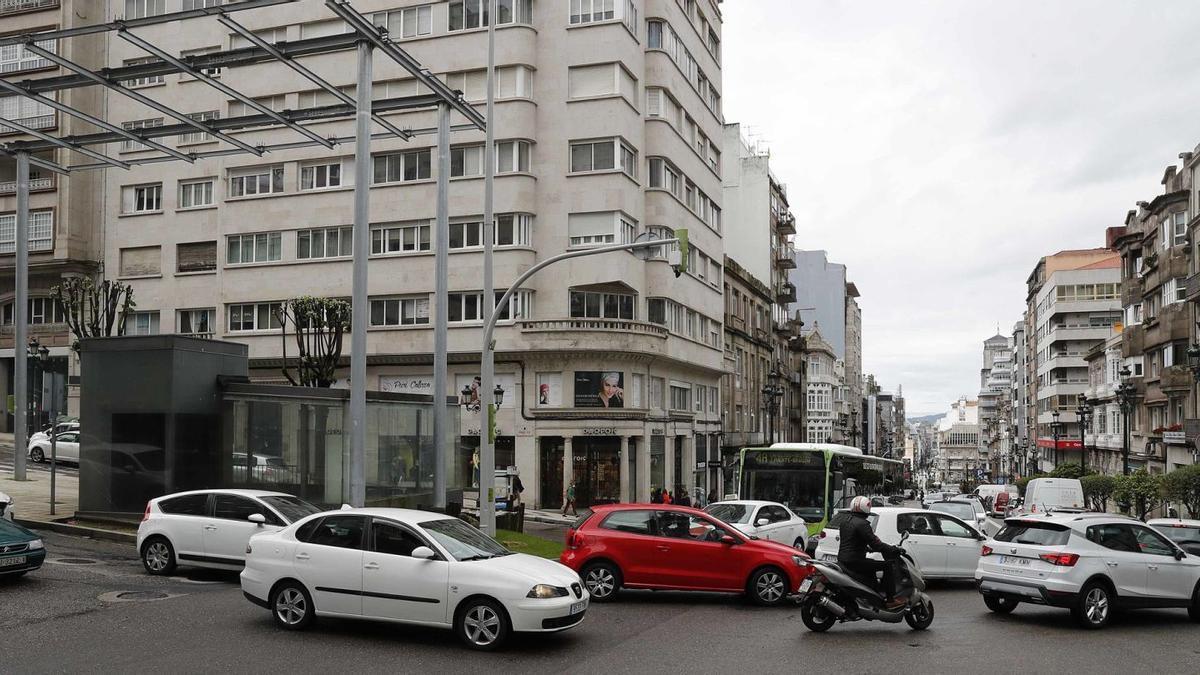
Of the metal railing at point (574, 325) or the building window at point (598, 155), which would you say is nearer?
the metal railing at point (574, 325)

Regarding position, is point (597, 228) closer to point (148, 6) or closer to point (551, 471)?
point (551, 471)

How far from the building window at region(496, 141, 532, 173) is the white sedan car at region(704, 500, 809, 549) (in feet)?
81.7

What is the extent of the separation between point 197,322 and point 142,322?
129 inches

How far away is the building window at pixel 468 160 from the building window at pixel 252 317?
35.6ft

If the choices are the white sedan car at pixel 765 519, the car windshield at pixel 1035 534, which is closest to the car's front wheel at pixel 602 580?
the car windshield at pixel 1035 534

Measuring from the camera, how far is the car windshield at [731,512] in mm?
22269

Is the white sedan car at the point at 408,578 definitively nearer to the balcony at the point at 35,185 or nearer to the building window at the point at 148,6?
the building window at the point at 148,6

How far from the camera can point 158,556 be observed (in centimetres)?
1645

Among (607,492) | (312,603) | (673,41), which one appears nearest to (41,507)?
(312,603)

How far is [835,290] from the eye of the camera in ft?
389

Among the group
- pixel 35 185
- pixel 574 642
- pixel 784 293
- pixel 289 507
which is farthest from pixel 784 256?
pixel 574 642

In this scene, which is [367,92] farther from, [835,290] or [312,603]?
[835,290]

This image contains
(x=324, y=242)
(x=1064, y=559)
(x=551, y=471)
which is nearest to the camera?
(x=1064, y=559)

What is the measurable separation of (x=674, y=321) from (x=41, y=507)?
97.2 feet
